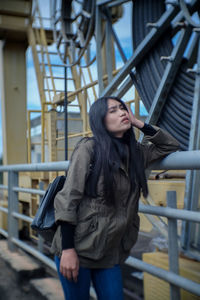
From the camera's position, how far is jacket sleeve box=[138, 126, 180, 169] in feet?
6.12

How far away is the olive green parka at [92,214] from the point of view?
5.30 feet

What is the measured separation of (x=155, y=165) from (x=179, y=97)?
220cm

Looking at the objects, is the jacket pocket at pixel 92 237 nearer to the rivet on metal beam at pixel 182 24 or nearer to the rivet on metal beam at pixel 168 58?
the rivet on metal beam at pixel 168 58

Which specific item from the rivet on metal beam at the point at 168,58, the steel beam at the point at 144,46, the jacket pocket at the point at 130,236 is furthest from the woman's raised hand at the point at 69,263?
the steel beam at the point at 144,46

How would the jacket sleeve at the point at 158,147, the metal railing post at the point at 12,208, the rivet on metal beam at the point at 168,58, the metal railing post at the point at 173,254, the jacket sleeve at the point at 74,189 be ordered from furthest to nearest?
the metal railing post at the point at 12,208 → the rivet on metal beam at the point at 168,58 → the metal railing post at the point at 173,254 → the jacket sleeve at the point at 158,147 → the jacket sleeve at the point at 74,189

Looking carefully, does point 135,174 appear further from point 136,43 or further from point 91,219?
point 136,43

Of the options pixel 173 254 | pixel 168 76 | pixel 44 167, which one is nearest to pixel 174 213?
pixel 173 254

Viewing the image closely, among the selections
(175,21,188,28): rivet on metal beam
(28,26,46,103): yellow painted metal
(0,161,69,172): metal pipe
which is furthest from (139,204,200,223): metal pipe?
(28,26,46,103): yellow painted metal

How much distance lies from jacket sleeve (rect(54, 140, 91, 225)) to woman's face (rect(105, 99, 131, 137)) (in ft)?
0.52

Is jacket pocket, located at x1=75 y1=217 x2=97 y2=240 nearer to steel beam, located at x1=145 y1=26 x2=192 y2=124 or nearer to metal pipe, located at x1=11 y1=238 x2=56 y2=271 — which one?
metal pipe, located at x1=11 y1=238 x2=56 y2=271

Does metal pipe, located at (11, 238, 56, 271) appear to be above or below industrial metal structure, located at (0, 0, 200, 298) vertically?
below

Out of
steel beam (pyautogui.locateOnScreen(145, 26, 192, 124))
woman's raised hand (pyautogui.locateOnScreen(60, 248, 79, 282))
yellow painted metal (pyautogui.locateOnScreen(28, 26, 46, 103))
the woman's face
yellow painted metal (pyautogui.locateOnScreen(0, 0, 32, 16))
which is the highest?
yellow painted metal (pyautogui.locateOnScreen(0, 0, 32, 16))

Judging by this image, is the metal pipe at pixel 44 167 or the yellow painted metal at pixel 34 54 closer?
the metal pipe at pixel 44 167

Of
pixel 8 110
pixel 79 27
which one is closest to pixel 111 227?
pixel 79 27
